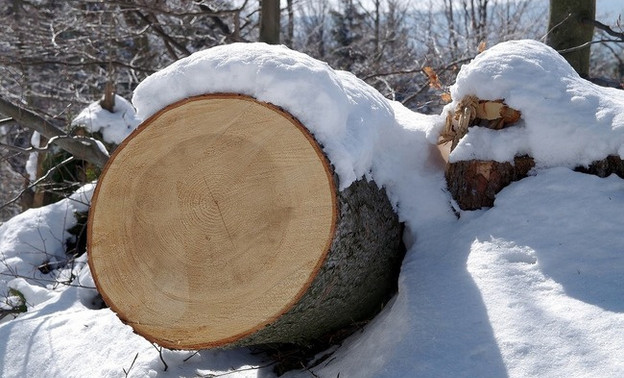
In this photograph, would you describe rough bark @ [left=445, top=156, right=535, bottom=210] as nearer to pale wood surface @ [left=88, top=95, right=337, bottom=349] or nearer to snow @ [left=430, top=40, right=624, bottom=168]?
snow @ [left=430, top=40, right=624, bottom=168]

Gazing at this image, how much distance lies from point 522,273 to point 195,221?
45.8 inches

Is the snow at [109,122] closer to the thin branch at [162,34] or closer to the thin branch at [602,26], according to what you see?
the thin branch at [162,34]

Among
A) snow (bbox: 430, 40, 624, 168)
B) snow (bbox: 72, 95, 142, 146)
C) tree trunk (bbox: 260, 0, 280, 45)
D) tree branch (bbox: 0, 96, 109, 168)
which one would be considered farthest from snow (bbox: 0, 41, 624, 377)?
tree trunk (bbox: 260, 0, 280, 45)

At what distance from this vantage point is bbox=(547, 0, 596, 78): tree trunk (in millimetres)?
5324

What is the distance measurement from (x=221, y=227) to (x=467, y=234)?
991 mm

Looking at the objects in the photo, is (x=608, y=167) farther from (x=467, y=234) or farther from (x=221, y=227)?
(x=221, y=227)

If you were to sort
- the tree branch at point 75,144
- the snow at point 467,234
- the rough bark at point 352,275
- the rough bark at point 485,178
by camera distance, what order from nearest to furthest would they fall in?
1. the snow at point 467,234
2. the rough bark at point 352,275
3. the rough bark at point 485,178
4. the tree branch at point 75,144

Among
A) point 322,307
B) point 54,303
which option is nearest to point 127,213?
point 322,307

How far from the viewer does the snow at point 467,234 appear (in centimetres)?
215

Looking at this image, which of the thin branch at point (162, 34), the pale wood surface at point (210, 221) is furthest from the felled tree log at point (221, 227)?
the thin branch at point (162, 34)

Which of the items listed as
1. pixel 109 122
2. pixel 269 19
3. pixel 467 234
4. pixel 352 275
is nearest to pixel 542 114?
pixel 467 234

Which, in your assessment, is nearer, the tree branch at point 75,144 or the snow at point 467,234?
the snow at point 467,234

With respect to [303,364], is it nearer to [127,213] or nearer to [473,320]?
[473,320]

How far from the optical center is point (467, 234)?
2.64 metres
